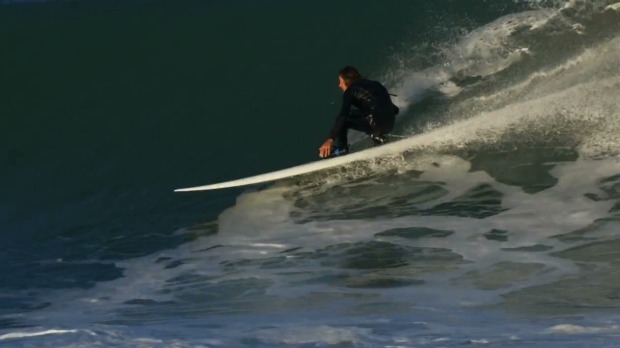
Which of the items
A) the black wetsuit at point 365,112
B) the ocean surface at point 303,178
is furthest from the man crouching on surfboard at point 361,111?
the ocean surface at point 303,178

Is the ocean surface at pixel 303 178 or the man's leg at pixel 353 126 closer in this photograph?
the ocean surface at pixel 303 178

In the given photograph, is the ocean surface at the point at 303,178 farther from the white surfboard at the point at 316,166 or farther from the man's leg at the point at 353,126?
the man's leg at the point at 353,126

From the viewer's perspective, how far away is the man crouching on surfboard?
1011cm

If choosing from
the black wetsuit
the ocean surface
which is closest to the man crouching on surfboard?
the black wetsuit

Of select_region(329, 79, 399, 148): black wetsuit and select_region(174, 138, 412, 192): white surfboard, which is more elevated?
select_region(329, 79, 399, 148): black wetsuit

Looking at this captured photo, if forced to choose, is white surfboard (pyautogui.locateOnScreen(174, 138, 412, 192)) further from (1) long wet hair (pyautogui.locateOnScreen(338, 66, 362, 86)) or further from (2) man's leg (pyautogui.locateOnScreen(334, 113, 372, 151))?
(1) long wet hair (pyautogui.locateOnScreen(338, 66, 362, 86))

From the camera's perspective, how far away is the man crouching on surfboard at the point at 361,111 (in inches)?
398

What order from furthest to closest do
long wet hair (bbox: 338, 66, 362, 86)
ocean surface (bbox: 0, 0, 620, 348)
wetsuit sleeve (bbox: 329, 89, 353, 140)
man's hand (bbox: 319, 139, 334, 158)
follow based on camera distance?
long wet hair (bbox: 338, 66, 362, 86) < wetsuit sleeve (bbox: 329, 89, 353, 140) < man's hand (bbox: 319, 139, 334, 158) < ocean surface (bbox: 0, 0, 620, 348)

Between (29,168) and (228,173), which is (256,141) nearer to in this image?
(228,173)

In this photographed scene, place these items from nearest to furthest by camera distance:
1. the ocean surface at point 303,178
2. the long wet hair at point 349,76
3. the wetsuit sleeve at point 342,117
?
the ocean surface at point 303,178, the wetsuit sleeve at point 342,117, the long wet hair at point 349,76

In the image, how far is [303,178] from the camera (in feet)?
34.4

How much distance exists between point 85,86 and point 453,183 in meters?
4.88

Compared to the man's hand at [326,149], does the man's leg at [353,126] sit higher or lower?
higher

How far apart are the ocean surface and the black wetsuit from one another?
0.40 meters
